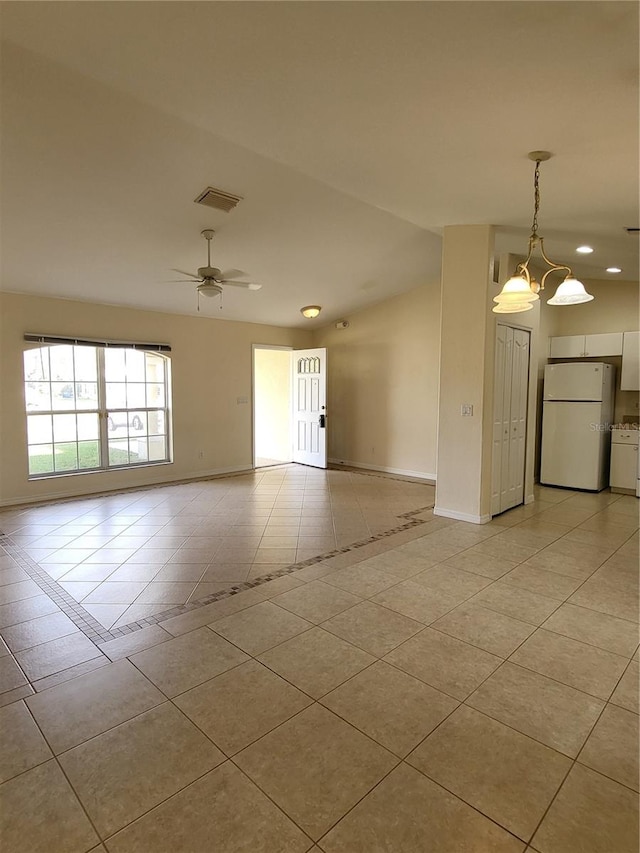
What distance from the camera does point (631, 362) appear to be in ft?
19.6

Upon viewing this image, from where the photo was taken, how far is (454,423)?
480cm

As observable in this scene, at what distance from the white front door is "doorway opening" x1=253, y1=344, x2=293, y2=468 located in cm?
35

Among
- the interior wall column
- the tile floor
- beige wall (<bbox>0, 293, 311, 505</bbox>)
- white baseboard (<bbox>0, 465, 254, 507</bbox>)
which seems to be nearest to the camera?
the tile floor

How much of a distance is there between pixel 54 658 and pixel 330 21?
3.27 meters

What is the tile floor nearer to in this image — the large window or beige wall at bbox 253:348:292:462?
the large window

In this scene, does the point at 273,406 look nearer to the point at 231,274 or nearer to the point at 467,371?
the point at 231,274

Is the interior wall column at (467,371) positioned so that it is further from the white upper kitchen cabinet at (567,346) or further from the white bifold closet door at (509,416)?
the white upper kitchen cabinet at (567,346)

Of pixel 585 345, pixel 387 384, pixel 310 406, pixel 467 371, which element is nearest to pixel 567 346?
pixel 585 345

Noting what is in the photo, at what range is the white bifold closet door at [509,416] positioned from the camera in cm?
485

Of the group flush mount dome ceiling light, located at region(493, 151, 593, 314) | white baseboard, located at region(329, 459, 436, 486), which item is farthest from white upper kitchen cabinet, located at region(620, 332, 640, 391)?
flush mount dome ceiling light, located at region(493, 151, 593, 314)

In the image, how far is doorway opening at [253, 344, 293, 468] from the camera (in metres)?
8.77

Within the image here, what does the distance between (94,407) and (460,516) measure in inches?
189

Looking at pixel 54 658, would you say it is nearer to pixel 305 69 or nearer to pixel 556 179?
pixel 305 69

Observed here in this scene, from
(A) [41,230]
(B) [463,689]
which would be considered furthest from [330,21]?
(A) [41,230]
